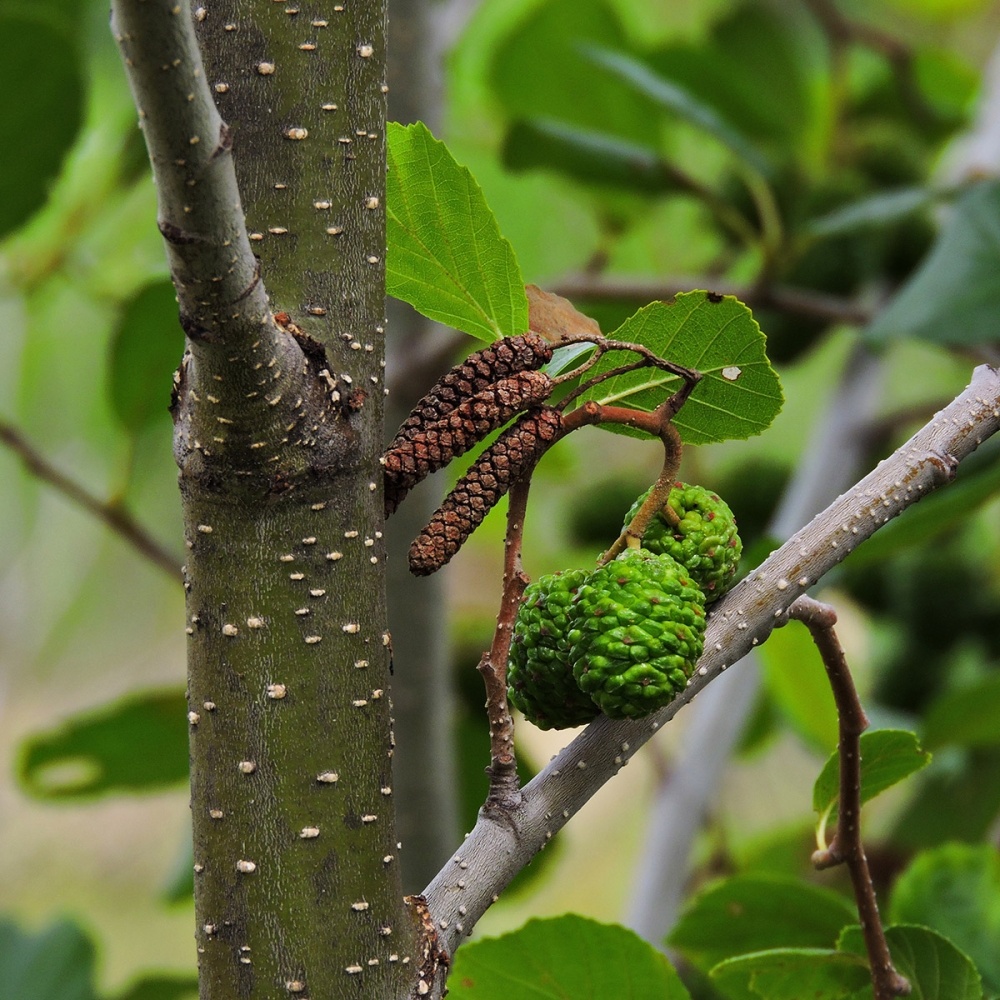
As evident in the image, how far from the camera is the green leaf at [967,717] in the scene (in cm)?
65

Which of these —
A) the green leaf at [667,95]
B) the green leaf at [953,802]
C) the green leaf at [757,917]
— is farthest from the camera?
the green leaf at [953,802]

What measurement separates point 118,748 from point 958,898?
541mm

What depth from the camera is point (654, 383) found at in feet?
0.96

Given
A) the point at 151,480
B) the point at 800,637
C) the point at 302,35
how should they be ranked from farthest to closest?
1. the point at 151,480
2. the point at 800,637
3. the point at 302,35

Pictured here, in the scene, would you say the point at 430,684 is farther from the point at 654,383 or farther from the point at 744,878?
the point at 654,383

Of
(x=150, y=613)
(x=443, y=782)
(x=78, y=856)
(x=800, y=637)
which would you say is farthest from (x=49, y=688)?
(x=800, y=637)

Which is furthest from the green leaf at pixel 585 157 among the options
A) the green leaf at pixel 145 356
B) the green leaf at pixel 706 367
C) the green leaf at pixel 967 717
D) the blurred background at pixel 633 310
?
the green leaf at pixel 706 367

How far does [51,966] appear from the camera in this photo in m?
0.62

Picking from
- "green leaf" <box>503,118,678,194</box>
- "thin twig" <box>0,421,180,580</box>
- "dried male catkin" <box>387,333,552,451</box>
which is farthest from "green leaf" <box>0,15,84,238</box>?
"dried male catkin" <box>387,333,552,451</box>

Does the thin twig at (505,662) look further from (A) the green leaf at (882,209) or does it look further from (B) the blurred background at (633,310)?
(A) the green leaf at (882,209)

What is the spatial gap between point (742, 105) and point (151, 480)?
1.79ft

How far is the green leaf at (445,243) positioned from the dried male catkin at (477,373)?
2 centimetres

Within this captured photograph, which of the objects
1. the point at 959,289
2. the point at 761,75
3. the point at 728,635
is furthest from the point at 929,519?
the point at 761,75

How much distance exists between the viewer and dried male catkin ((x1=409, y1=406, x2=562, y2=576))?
0.86 ft
